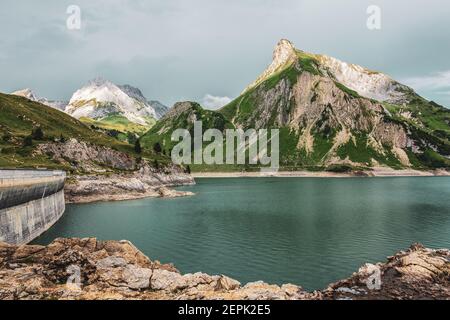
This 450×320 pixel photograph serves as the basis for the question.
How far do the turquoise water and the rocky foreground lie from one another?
10.3 m

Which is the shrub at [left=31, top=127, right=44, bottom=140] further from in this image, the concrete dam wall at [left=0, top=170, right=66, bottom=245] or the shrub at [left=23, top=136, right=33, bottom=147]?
the concrete dam wall at [left=0, top=170, right=66, bottom=245]

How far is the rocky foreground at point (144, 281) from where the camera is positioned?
116 feet

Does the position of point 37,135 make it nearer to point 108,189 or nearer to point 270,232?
point 108,189

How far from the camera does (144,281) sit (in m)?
38.9

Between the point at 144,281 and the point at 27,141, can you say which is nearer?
the point at 144,281

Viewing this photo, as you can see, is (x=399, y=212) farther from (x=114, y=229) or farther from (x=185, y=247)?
(x=114, y=229)

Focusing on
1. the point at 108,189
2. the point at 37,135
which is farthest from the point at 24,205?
the point at 37,135

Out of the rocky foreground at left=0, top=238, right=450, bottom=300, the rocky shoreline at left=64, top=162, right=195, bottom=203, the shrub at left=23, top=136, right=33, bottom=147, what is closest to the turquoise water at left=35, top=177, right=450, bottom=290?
the rocky foreground at left=0, top=238, right=450, bottom=300

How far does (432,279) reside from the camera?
4044 cm

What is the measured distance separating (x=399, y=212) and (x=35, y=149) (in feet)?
489

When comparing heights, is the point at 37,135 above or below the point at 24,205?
above

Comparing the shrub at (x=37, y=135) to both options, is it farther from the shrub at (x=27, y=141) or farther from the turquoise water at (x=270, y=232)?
the turquoise water at (x=270, y=232)

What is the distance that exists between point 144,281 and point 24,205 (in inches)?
1696

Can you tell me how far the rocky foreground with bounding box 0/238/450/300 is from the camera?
1391 inches
